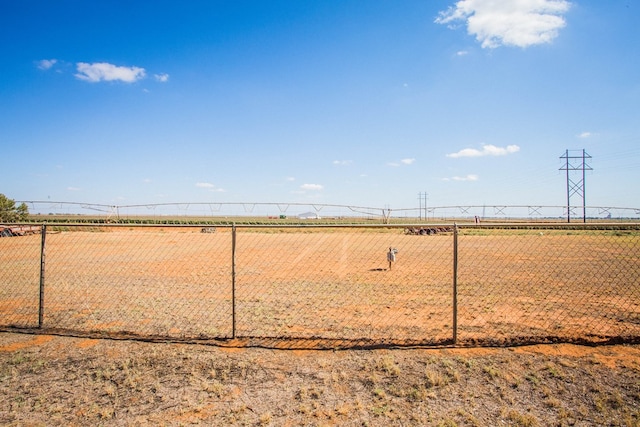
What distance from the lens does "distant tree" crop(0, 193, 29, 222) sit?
35.2m

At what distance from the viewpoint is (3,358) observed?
469cm

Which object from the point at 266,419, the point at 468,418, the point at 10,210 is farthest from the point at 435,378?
the point at 10,210

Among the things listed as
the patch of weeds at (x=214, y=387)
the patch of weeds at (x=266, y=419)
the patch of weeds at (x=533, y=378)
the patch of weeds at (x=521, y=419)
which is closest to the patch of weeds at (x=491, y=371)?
the patch of weeds at (x=533, y=378)

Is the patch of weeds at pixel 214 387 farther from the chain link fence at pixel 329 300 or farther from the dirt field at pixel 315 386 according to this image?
the chain link fence at pixel 329 300

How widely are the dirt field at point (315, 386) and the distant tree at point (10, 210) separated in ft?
136

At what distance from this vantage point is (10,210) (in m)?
36.8

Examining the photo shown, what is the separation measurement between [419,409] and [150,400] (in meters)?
2.89

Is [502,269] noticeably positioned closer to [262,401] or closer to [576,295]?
[576,295]

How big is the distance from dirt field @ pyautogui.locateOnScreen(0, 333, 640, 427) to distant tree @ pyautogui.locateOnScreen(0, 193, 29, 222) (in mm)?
41412

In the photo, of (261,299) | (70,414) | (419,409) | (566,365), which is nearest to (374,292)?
(261,299)

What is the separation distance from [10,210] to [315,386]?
4721cm

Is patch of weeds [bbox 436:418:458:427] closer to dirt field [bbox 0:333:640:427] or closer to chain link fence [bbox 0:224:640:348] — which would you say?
dirt field [bbox 0:333:640:427]

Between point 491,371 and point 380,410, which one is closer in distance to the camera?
point 380,410

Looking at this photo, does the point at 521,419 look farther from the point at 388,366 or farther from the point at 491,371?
the point at 388,366
